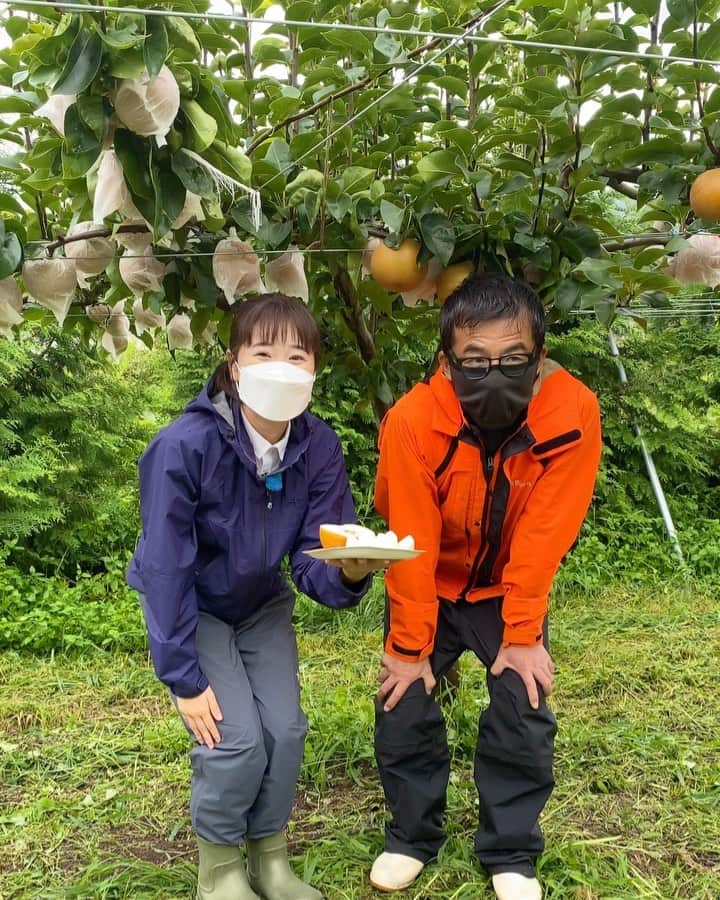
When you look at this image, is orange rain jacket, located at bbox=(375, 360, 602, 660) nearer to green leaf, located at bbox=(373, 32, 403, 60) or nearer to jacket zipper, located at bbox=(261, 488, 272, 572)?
jacket zipper, located at bbox=(261, 488, 272, 572)

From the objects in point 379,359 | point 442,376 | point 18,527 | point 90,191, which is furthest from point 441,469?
point 18,527

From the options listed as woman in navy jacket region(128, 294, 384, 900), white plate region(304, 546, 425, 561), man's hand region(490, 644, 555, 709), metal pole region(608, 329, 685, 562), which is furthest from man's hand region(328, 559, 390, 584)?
metal pole region(608, 329, 685, 562)

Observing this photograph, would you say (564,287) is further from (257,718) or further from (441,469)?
(257,718)

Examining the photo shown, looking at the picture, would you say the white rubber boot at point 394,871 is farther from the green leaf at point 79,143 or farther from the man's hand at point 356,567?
the green leaf at point 79,143

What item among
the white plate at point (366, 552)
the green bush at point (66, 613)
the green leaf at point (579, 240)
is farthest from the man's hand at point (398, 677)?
the green bush at point (66, 613)

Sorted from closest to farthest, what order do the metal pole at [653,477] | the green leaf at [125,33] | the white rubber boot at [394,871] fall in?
the green leaf at [125,33] → the white rubber boot at [394,871] → the metal pole at [653,477]

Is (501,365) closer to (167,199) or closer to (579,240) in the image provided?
(579,240)

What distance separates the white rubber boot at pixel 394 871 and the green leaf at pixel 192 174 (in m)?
1.30

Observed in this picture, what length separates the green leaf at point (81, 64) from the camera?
3.62ft

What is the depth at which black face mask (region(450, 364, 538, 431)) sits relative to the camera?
152 centimetres

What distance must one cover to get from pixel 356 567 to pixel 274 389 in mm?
346

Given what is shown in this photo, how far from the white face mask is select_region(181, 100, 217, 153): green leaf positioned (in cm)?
40

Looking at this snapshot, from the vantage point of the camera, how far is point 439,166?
1.49 m

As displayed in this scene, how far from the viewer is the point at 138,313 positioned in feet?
6.96
